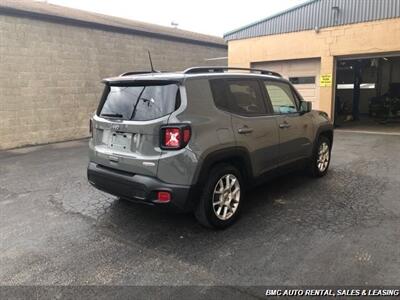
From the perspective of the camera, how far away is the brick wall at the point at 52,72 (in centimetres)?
1019

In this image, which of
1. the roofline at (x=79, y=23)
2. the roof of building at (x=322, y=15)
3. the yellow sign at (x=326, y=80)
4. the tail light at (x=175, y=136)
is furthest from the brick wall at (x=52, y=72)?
the tail light at (x=175, y=136)

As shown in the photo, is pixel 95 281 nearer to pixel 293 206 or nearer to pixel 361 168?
pixel 293 206

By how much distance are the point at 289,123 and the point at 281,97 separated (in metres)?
0.41

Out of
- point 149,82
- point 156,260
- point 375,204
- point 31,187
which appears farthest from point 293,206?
point 31,187

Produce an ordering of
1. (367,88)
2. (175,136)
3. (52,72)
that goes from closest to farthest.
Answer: (175,136) → (52,72) → (367,88)

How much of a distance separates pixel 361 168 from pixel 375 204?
2.25m

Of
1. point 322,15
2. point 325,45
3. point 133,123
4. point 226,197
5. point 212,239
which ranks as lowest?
point 212,239

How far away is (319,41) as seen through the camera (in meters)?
12.9

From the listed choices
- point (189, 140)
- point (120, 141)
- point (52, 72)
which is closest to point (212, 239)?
point (189, 140)

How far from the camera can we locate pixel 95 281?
3172mm

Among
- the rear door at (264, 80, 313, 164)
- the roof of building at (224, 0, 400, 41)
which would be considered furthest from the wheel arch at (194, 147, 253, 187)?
the roof of building at (224, 0, 400, 41)

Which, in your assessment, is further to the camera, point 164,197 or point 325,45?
point 325,45

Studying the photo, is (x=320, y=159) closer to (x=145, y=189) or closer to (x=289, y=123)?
(x=289, y=123)

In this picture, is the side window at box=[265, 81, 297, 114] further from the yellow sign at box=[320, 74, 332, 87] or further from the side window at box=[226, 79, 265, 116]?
the yellow sign at box=[320, 74, 332, 87]
